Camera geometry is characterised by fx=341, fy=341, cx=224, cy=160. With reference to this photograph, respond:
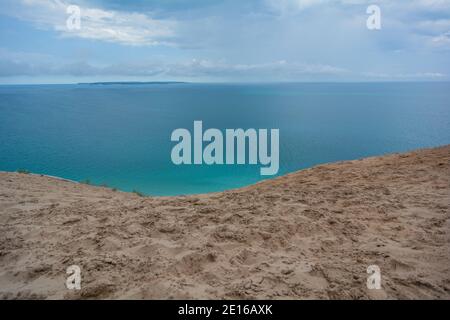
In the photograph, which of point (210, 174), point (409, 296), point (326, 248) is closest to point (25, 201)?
point (326, 248)

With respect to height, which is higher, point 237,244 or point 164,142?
point 237,244

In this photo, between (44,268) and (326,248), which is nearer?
(44,268)

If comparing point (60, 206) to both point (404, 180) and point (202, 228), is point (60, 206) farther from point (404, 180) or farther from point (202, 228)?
point (404, 180)

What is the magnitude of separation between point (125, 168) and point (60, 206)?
79.8 ft

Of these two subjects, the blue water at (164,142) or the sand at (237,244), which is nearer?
the sand at (237,244)

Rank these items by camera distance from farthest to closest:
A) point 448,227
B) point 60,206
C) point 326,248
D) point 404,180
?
point 404,180
point 60,206
point 448,227
point 326,248

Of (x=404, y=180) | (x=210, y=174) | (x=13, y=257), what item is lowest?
(x=210, y=174)

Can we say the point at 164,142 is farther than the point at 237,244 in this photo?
Yes

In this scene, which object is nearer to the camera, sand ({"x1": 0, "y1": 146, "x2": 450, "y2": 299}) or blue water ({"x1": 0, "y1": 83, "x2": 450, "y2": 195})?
sand ({"x1": 0, "y1": 146, "x2": 450, "y2": 299})

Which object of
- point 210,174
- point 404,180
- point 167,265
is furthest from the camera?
point 210,174

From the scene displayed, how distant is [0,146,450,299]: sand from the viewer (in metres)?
3.06

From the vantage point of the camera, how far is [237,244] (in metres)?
3.89

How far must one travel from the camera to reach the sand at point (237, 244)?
3061 mm

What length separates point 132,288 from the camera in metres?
3.06
